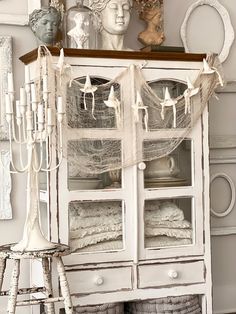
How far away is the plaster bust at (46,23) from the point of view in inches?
132

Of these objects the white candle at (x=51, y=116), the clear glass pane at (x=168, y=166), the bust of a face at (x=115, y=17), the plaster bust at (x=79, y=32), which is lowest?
the clear glass pane at (x=168, y=166)

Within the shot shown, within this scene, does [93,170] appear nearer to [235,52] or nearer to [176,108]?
[176,108]

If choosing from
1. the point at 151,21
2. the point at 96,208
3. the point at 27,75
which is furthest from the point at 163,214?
the point at 151,21

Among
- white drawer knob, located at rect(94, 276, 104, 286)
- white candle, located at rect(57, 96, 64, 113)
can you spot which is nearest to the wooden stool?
white drawer knob, located at rect(94, 276, 104, 286)

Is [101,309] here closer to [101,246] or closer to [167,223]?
[101,246]

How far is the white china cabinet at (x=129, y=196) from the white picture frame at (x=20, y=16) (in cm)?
26

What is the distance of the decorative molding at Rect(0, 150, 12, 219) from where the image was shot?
357 cm

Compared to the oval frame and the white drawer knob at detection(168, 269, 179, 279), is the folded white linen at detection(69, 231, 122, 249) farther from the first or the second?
the oval frame

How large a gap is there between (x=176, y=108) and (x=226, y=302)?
55.9 inches

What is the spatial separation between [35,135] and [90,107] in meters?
0.34

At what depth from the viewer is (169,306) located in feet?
11.4

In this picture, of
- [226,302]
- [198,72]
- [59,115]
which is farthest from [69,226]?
[226,302]

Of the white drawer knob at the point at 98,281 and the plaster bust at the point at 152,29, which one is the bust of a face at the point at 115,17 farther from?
the white drawer knob at the point at 98,281

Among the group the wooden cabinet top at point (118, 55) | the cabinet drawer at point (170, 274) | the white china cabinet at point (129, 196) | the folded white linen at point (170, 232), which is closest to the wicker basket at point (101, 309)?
the white china cabinet at point (129, 196)
